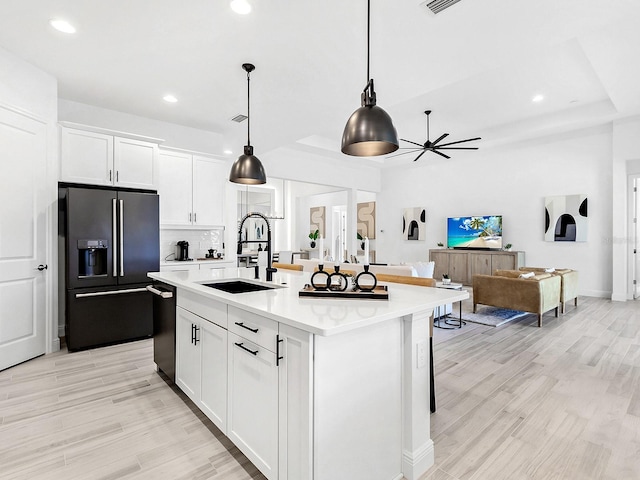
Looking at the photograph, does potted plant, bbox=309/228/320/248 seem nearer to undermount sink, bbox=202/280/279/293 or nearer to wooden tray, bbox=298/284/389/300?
undermount sink, bbox=202/280/279/293

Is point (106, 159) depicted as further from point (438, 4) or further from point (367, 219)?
point (367, 219)

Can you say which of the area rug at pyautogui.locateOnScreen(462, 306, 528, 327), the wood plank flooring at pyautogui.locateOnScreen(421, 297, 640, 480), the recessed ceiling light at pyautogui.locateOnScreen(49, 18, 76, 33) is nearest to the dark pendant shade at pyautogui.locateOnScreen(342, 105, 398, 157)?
the wood plank flooring at pyautogui.locateOnScreen(421, 297, 640, 480)

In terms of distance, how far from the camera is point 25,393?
8.69ft

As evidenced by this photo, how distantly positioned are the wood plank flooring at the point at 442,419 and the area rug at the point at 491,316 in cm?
109

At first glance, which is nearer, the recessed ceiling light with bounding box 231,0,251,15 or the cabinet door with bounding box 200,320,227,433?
the cabinet door with bounding box 200,320,227,433

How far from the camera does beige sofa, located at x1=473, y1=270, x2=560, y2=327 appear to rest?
447 centimetres

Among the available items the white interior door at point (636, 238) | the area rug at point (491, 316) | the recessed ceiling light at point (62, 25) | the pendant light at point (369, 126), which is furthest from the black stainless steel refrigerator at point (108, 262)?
the white interior door at point (636, 238)

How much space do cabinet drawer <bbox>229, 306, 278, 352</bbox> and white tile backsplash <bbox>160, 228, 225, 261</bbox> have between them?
3651 mm

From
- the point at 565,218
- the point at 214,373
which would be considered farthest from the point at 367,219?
the point at 214,373

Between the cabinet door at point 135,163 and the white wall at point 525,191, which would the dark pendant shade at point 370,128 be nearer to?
the cabinet door at point 135,163

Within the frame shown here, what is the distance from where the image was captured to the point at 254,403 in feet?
5.49

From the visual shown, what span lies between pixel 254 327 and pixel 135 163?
341cm

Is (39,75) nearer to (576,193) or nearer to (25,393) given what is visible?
(25,393)

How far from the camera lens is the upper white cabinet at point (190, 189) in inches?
188
